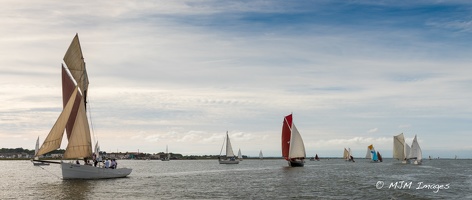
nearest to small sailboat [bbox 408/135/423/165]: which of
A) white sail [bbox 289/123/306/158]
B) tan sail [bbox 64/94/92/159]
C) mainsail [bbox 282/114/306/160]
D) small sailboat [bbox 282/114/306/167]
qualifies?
white sail [bbox 289/123/306/158]

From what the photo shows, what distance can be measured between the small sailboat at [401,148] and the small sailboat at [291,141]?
67.2 metres

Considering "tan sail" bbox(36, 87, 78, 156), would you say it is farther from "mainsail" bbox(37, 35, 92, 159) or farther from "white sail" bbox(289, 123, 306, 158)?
"white sail" bbox(289, 123, 306, 158)

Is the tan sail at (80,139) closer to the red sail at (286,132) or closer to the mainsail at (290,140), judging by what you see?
the red sail at (286,132)

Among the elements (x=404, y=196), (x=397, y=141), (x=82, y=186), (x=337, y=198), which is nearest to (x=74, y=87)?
(x=82, y=186)

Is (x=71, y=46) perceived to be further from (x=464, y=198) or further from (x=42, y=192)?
(x=464, y=198)

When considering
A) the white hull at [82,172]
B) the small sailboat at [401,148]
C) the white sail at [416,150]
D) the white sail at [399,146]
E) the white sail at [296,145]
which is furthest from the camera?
the white sail at [399,146]

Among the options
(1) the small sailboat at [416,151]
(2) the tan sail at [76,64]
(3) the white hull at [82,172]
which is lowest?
(3) the white hull at [82,172]

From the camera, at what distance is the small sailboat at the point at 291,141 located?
116938 millimetres

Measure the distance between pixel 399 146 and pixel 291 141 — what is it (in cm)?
7739

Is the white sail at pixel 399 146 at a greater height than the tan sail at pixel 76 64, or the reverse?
the tan sail at pixel 76 64

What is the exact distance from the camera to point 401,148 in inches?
7037

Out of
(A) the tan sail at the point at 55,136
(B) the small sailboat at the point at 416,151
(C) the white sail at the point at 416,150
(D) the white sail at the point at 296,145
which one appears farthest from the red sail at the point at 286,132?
(C) the white sail at the point at 416,150

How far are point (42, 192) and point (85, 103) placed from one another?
1690cm

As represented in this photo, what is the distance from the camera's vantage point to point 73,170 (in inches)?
2594
